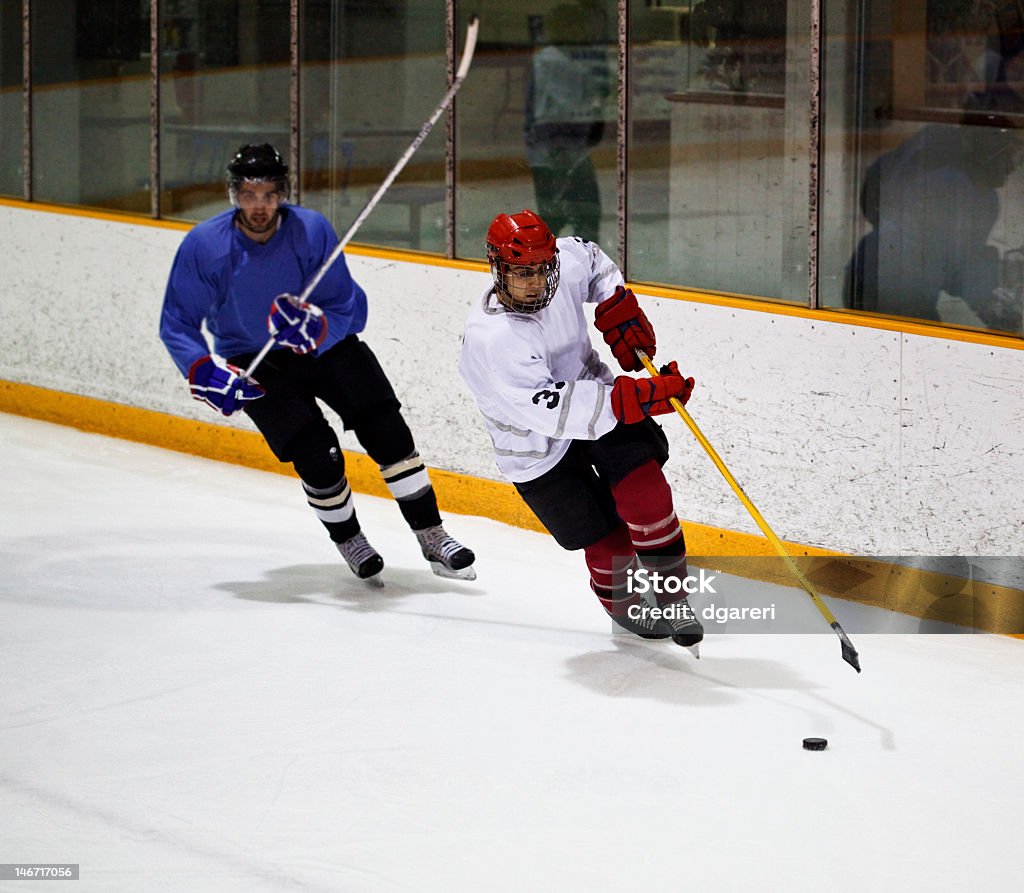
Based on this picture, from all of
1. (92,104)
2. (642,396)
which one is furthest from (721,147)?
(92,104)

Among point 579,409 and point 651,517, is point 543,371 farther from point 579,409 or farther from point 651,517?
point 651,517

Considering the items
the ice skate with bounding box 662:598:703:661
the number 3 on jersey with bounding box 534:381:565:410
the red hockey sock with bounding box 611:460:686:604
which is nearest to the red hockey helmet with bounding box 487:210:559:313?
the number 3 on jersey with bounding box 534:381:565:410

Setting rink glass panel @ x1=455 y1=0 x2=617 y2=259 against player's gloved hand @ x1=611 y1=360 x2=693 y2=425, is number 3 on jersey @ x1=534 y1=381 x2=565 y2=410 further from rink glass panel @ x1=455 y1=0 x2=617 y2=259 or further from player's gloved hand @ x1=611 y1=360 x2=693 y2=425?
rink glass panel @ x1=455 y1=0 x2=617 y2=259

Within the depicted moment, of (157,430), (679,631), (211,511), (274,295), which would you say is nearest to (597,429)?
(679,631)

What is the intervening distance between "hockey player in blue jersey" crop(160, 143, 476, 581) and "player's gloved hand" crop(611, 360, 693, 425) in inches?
39.1

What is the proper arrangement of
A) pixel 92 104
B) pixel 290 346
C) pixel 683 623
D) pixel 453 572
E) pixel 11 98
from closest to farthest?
pixel 683 623, pixel 290 346, pixel 453 572, pixel 92 104, pixel 11 98

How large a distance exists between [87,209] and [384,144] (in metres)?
1.34

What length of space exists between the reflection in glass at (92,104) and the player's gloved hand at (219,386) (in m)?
2.19

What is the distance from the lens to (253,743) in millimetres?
3172

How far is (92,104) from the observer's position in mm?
Answer: 6125

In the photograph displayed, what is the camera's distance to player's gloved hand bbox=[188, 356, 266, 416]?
3867 millimetres

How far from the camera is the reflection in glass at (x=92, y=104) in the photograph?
5.96 metres

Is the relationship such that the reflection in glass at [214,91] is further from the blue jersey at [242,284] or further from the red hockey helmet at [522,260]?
the red hockey helmet at [522,260]

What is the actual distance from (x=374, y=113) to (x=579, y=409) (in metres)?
2.33
